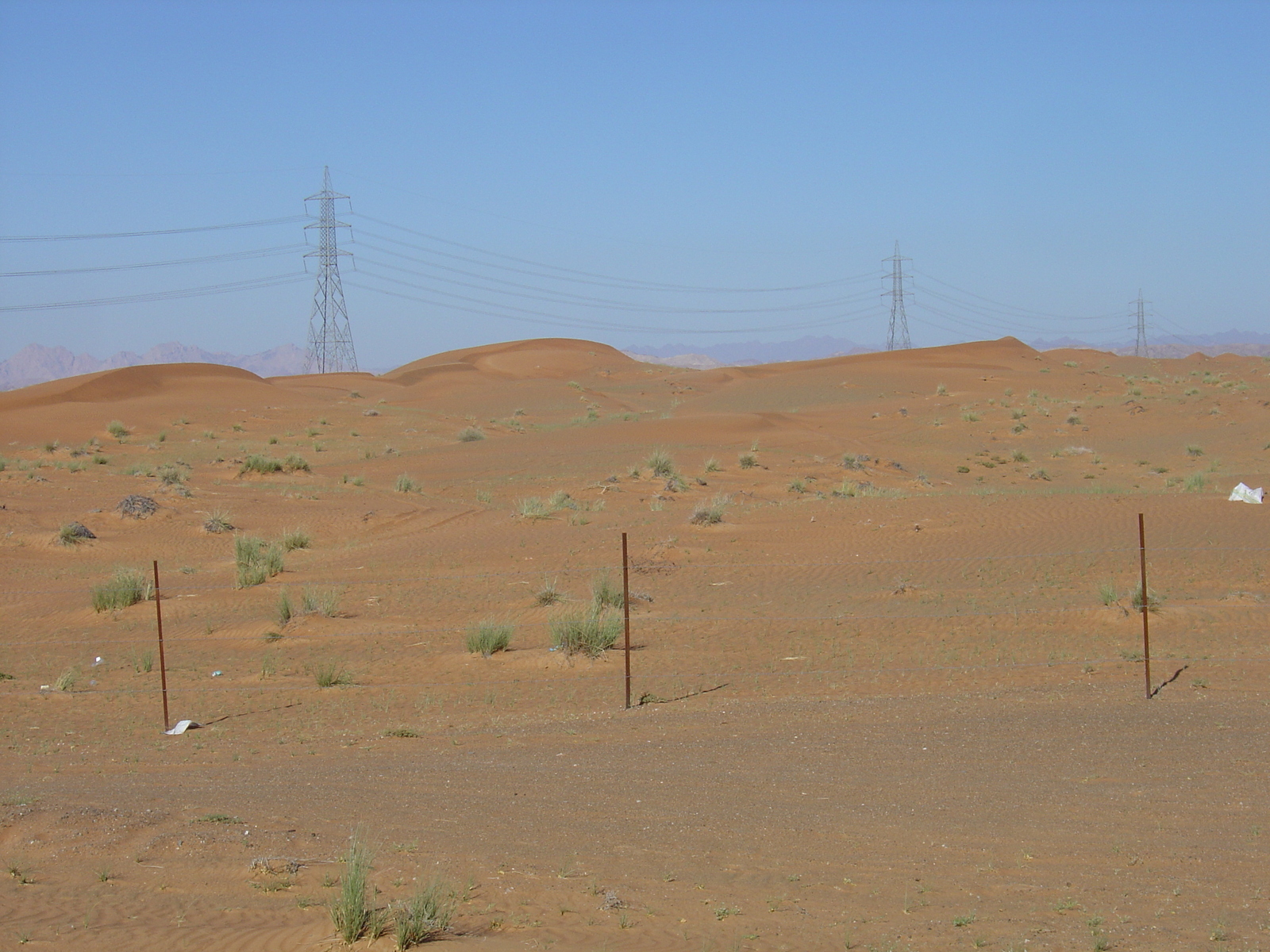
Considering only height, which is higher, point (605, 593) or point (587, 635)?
point (605, 593)

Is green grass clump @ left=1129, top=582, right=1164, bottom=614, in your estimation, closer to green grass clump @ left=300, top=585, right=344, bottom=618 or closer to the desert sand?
the desert sand

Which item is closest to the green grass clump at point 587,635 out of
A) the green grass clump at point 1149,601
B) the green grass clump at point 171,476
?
the green grass clump at point 1149,601

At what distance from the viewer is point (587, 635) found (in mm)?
16016

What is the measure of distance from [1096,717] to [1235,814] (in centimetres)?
327

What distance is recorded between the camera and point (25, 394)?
A: 69.2 meters

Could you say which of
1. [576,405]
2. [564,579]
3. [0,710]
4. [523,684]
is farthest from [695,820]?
[576,405]

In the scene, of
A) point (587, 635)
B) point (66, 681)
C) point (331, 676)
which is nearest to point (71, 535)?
point (66, 681)

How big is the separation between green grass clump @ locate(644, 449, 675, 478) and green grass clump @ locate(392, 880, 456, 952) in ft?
Result: 99.5

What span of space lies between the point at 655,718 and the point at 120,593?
1205cm

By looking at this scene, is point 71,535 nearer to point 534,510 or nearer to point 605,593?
point 534,510

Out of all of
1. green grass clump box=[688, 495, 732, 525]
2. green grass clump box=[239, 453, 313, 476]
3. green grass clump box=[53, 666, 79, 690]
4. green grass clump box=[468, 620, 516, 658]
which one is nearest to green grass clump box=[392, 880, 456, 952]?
green grass clump box=[468, 620, 516, 658]

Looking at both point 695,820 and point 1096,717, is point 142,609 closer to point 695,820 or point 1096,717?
point 695,820

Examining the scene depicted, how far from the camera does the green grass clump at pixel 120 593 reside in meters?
20.2

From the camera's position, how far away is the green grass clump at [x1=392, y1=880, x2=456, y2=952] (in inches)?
242
